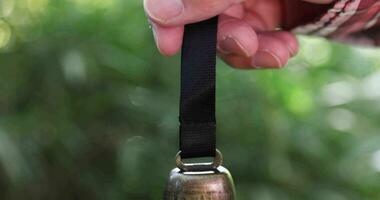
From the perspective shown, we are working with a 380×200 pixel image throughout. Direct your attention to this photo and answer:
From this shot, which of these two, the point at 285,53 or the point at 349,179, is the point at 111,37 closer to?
the point at 349,179

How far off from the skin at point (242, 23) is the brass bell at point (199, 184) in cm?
12

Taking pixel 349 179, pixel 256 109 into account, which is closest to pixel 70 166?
pixel 256 109

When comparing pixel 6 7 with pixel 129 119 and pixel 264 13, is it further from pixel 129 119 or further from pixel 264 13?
pixel 264 13

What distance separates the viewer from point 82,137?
1402mm

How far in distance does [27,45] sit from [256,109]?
0.46 m

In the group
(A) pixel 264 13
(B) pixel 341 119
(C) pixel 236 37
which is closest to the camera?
(C) pixel 236 37

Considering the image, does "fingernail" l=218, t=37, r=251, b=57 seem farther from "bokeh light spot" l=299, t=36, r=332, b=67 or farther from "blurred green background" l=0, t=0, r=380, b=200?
"bokeh light spot" l=299, t=36, r=332, b=67

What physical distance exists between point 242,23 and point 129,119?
2.20ft

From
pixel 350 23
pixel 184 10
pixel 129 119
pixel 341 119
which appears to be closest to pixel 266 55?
pixel 350 23

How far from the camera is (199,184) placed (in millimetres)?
668

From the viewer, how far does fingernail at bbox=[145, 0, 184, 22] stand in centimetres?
69

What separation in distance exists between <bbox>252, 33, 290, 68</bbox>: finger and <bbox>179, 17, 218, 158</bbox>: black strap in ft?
0.64

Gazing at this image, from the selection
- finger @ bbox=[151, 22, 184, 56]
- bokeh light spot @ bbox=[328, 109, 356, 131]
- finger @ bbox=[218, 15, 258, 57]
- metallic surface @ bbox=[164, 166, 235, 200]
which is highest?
finger @ bbox=[151, 22, 184, 56]

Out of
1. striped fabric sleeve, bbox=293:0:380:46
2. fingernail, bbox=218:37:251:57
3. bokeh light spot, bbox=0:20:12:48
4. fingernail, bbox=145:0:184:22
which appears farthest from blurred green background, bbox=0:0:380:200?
fingernail, bbox=145:0:184:22
